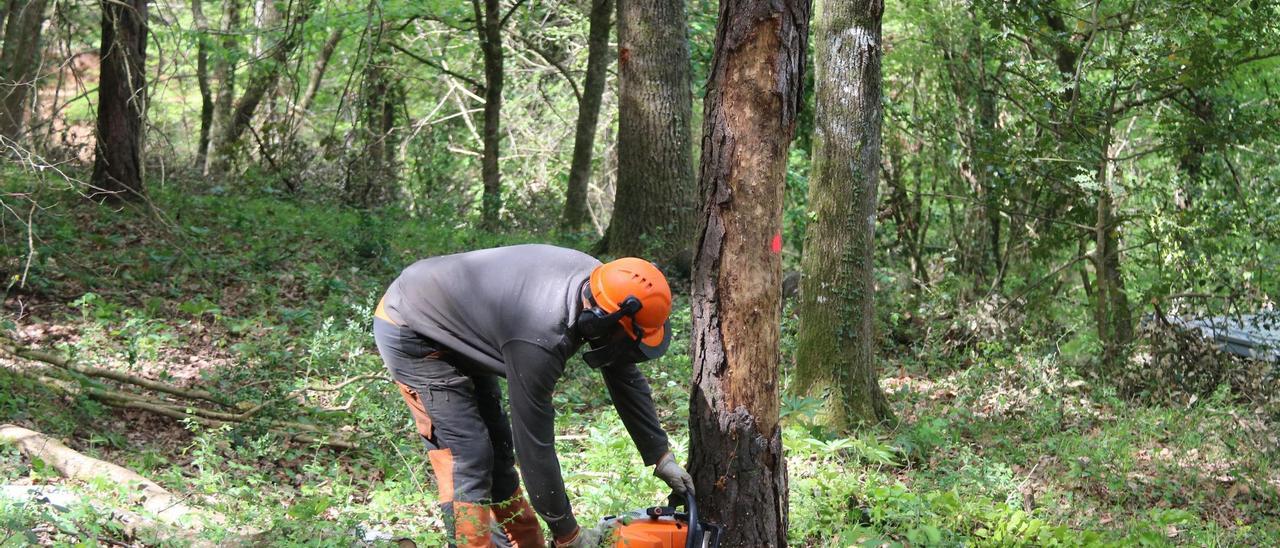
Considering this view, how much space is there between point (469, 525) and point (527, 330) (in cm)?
92

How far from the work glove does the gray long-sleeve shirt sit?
0.08 m

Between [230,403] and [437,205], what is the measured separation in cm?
767

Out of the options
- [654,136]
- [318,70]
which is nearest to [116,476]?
[654,136]

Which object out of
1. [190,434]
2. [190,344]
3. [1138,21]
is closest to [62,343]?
[190,344]

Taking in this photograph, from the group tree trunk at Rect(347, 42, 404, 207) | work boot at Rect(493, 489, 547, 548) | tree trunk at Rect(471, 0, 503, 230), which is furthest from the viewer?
tree trunk at Rect(347, 42, 404, 207)

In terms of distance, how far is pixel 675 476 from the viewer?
393 cm

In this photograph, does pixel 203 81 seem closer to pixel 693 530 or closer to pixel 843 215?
pixel 843 215

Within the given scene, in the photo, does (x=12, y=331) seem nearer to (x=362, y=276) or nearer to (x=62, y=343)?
(x=62, y=343)

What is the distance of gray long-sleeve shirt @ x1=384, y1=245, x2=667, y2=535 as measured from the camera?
3768 millimetres

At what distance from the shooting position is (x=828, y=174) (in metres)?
6.72

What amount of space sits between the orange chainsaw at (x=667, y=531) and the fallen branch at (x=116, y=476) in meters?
1.85

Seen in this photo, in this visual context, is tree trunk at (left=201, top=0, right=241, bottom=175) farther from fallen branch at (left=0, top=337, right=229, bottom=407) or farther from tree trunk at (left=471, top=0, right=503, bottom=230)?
fallen branch at (left=0, top=337, right=229, bottom=407)

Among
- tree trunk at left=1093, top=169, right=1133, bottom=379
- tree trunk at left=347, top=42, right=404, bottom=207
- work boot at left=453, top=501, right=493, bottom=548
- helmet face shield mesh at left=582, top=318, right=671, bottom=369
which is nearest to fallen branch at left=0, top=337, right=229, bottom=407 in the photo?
work boot at left=453, top=501, right=493, bottom=548

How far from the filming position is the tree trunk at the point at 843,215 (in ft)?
21.4
